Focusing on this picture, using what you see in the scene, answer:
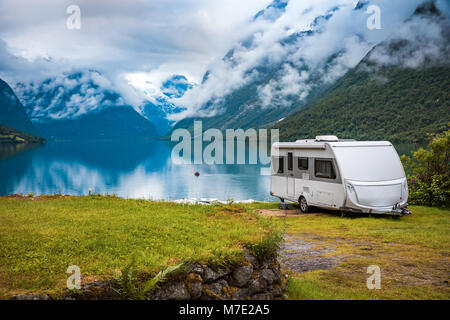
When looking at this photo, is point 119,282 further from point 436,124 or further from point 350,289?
point 436,124

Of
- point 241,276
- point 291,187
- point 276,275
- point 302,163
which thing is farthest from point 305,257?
point 291,187

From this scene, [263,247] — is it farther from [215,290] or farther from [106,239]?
[106,239]

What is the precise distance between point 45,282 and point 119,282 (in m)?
0.99

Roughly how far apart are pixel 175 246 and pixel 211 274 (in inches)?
40.7

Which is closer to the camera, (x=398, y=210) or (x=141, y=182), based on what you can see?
(x=398, y=210)

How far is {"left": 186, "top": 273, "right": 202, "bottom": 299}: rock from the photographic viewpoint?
5820mm

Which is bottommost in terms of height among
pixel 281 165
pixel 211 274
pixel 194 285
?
pixel 194 285

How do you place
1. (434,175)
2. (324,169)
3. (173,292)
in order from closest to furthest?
(173,292), (324,169), (434,175)

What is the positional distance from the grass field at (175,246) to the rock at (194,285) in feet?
1.05

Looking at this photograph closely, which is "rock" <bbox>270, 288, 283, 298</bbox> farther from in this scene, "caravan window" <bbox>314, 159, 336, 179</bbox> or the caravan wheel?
the caravan wheel

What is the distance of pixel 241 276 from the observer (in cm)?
634

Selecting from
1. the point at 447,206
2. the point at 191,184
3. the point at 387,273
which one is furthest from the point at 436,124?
the point at 387,273

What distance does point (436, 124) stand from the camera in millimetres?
139000

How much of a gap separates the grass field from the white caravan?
8.77 feet
